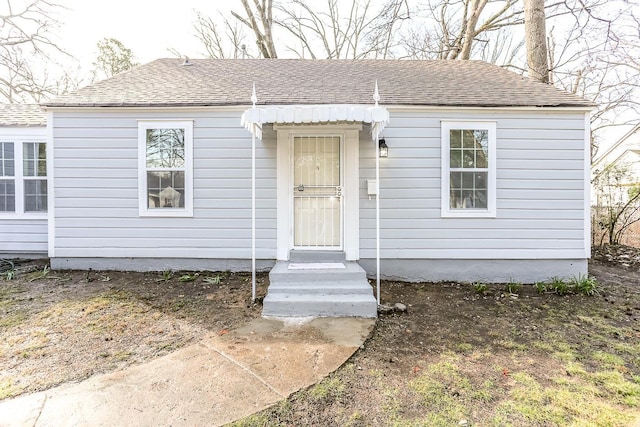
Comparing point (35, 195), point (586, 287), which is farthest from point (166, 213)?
point (586, 287)

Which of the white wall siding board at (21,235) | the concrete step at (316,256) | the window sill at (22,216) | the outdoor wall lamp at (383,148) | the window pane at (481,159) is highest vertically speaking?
the outdoor wall lamp at (383,148)

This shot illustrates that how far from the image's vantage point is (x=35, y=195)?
21.3ft

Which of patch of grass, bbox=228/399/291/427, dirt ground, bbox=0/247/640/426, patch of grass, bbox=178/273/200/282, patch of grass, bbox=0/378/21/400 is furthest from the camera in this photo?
patch of grass, bbox=178/273/200/282

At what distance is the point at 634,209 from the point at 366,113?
8.16 metres

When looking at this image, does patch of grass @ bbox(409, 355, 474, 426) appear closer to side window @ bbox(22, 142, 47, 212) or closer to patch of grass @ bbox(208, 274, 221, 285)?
patch of grass @ bbox(208, 274, 221, 285)

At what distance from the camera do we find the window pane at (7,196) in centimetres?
642

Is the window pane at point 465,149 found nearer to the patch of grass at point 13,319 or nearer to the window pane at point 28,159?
the patch of grass at point 13,319

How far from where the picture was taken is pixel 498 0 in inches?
427

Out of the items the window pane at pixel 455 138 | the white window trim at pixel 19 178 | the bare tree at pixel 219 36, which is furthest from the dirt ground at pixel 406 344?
the bare tree at pixel 219 36

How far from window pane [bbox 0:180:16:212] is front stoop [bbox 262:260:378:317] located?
5.84 metres

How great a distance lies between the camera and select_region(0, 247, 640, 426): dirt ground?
2.26m

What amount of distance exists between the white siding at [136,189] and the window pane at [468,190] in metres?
3.04

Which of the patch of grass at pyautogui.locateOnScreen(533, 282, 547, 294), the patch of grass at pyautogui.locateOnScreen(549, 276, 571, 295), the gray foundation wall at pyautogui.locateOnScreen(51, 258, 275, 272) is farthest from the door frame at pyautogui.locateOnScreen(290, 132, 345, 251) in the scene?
the patch of grass at pyautogui.locateOnScreen(549, 276, 571, 295)

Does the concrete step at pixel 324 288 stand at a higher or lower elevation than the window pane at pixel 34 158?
lower
